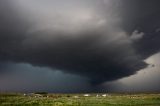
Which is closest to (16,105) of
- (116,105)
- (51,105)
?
(51,105)

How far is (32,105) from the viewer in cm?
6650

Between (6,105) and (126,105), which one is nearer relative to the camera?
(6,105)

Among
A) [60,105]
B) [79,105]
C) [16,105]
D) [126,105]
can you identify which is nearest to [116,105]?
[126,105]

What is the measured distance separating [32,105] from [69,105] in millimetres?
9219

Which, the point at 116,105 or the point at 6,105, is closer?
the point at 6,105

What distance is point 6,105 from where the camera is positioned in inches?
2579

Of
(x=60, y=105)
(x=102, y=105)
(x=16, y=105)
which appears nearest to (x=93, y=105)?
Answer: (x=102, y=105)

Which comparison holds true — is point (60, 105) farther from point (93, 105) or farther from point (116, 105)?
point (116, 105)

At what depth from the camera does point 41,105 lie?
219 feet

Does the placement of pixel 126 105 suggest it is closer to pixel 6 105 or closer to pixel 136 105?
pixel 136 105

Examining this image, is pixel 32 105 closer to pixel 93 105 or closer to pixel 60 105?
pixel 60 105

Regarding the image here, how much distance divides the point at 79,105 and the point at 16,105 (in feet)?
51.4

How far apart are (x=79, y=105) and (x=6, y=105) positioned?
18.0 metres

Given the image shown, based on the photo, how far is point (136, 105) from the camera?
69000mm
